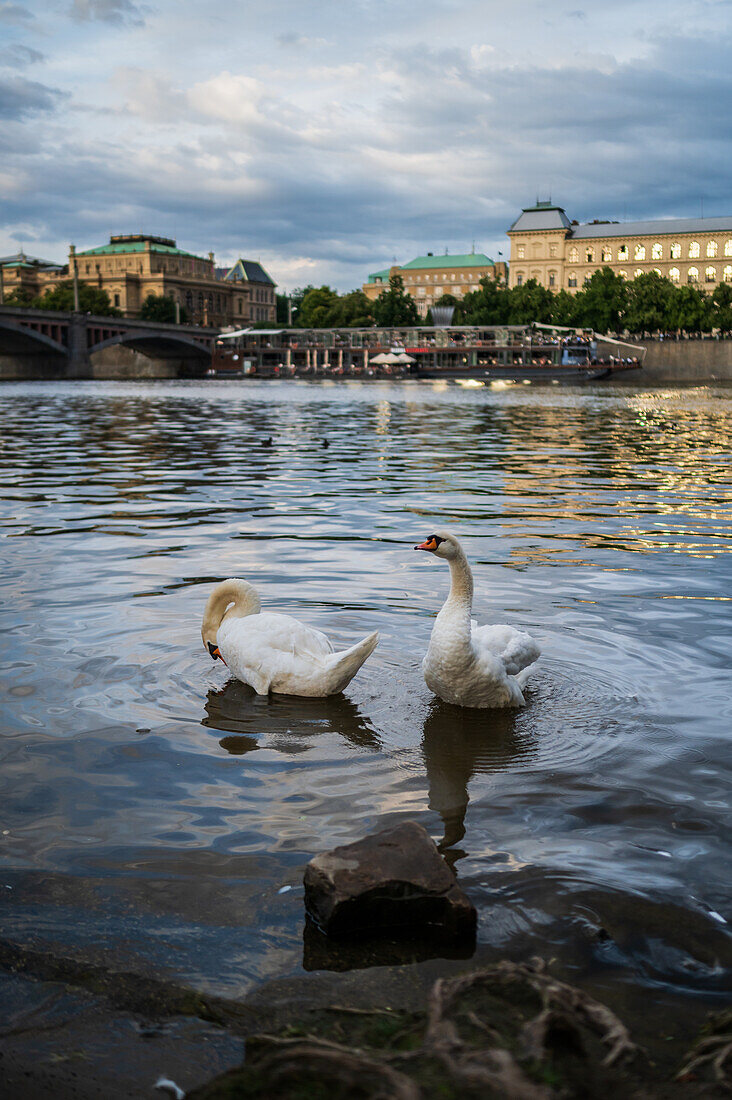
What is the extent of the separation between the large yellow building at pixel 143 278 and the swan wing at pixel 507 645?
152 metres

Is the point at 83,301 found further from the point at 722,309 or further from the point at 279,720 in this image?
the point at 279,720

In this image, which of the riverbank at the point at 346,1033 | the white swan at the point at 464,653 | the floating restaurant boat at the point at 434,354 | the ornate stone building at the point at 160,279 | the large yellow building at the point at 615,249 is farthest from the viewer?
the ornate stone building at the point at 160,279

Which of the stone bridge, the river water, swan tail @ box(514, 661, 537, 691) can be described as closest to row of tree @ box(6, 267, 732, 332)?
the stone bridge

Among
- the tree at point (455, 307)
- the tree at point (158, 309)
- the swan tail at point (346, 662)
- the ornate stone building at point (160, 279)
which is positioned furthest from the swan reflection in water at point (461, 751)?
the ornate stone building at point (160, 279)

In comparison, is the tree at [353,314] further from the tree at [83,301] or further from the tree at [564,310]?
the tree at [564,310]

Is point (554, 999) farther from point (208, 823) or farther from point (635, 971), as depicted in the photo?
point (208, 823)

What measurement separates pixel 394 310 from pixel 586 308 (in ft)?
113

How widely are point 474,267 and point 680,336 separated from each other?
88963 millimetres

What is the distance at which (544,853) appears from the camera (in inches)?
155

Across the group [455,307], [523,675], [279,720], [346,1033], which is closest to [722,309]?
[455,307]

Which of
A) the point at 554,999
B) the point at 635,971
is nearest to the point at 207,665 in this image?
the point at 635,971

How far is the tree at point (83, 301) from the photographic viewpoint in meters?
130

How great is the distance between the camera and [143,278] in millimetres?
158000

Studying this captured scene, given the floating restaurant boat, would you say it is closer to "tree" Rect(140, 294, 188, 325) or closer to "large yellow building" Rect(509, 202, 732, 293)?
"tree" Rect(140, 294, 188, 325)
